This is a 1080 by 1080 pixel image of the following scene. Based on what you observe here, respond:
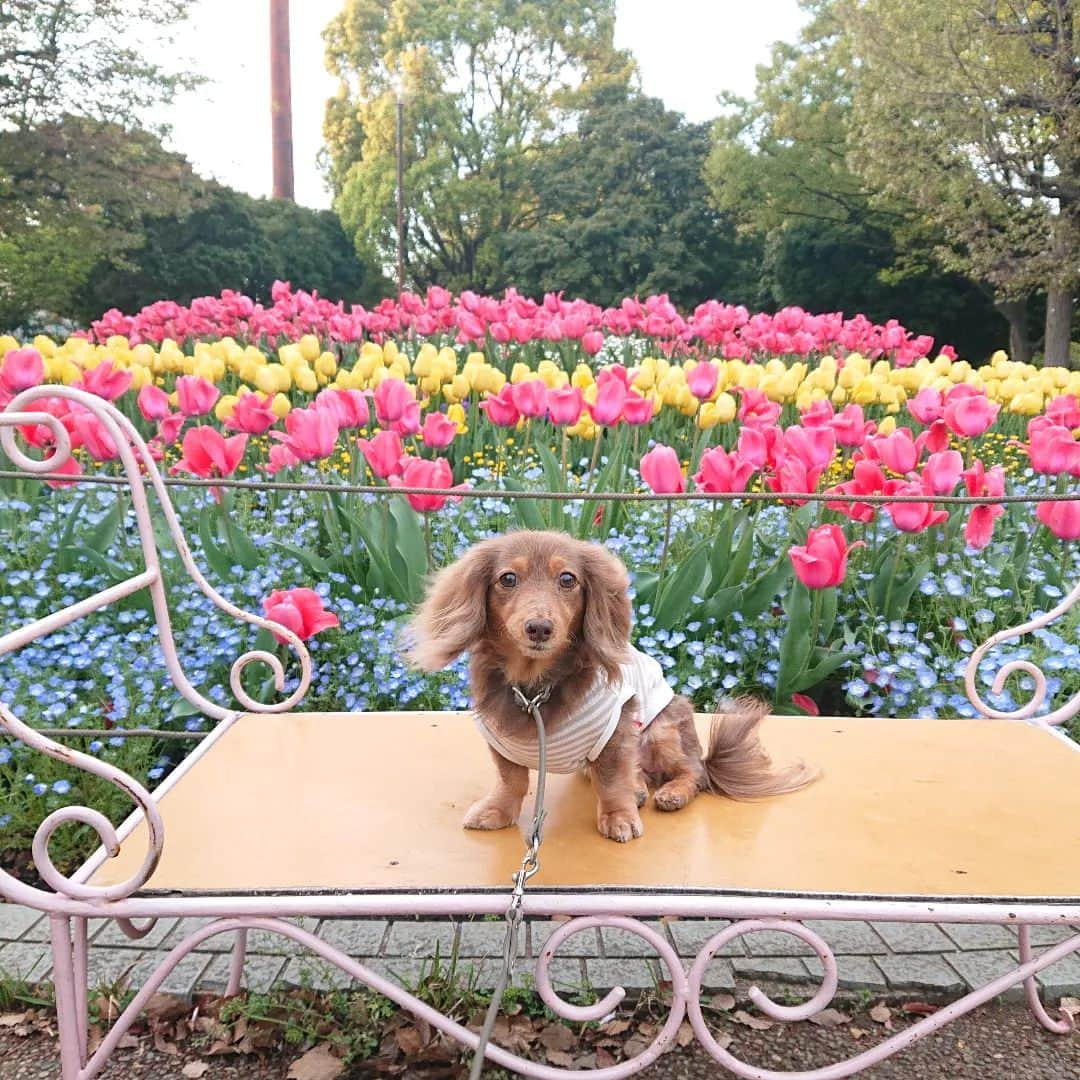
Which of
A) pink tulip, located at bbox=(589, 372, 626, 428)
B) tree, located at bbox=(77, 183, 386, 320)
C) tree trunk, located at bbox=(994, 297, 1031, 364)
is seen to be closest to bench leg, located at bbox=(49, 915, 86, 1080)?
pink tulip, located at bbox=(589, 372, 626, 428)

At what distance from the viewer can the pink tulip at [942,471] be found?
9.09 ft

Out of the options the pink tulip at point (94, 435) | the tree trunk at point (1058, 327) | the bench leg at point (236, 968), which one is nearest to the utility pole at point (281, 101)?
the tree trunk at point (1058, 327)

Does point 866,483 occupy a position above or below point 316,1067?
above

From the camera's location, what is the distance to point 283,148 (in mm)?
28828

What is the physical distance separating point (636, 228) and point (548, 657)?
2489 cm

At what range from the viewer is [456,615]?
1.84 m

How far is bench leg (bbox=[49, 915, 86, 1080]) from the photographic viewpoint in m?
1.56

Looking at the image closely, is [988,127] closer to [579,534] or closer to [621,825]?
[579,534]

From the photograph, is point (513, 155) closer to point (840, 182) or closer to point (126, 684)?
point (840, 182)

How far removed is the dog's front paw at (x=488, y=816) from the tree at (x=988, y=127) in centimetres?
1707

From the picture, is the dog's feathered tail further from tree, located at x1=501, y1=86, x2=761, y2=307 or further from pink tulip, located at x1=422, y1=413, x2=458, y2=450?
tree, located at x1=501, y1=86, x2=761, y2=307

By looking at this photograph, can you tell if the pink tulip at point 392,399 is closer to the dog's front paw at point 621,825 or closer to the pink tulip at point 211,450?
the pink tulip at point 211,450

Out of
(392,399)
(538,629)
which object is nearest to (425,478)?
(392,399)

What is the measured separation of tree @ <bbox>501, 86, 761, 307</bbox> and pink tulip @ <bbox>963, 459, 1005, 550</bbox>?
22.1m
